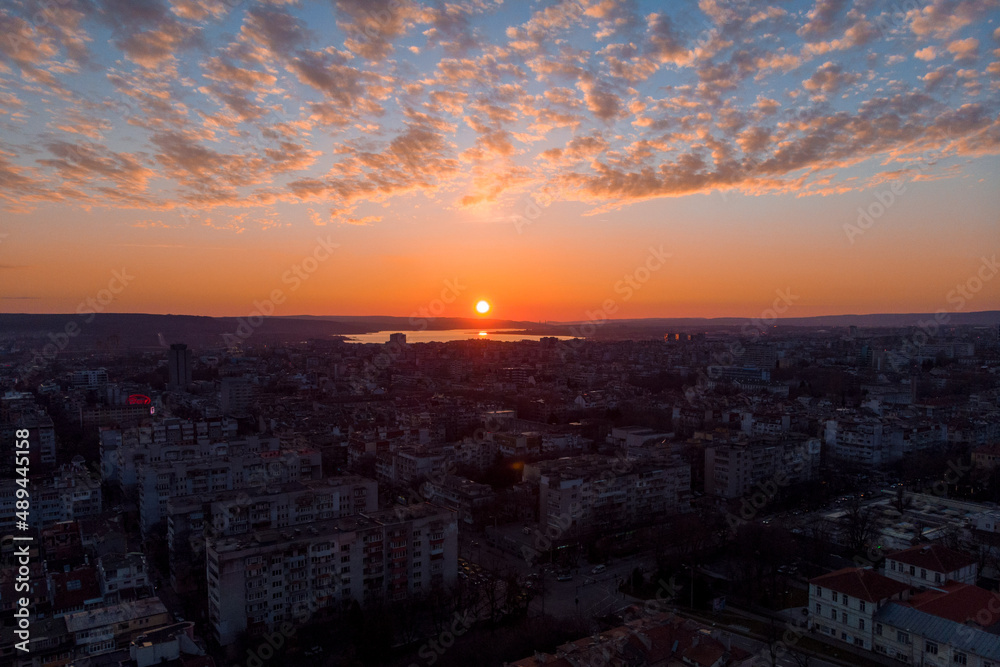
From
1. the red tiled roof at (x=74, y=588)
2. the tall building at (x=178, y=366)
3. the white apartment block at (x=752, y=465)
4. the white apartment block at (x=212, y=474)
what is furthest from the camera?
the tall building at (x=178, y=366)

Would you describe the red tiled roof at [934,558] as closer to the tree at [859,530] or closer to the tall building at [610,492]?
the tree at [859,530]

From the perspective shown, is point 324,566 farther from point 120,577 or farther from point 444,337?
point 444,337

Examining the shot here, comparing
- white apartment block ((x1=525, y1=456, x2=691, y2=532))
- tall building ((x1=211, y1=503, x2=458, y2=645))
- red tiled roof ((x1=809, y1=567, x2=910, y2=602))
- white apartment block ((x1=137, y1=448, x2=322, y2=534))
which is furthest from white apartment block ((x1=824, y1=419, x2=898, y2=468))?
white apartment block ((x1=137, y1=448, x2=322, y2=534))

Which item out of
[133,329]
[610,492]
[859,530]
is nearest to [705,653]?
[859,530]

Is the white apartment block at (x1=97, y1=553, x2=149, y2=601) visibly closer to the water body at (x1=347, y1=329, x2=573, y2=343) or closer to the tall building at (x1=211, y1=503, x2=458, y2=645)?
the tall building at (x1=211, y1=503, x2=458, y2=645)

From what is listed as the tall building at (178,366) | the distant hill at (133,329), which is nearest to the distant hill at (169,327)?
the distant hill at (133,329)

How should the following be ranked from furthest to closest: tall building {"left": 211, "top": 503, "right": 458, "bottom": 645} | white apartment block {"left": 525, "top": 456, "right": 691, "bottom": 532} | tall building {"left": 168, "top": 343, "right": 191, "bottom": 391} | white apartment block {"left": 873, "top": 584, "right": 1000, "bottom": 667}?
tall building {"left": 168, "top": 343, "right": 191, "bottom": 391}
white apartment block {"left": 525, "top": 456, "right": 691, "bottom": 532}
tall building {"left": 211, "top": 503, "right": 458, "bottom": 645}
white apartment block {"left": 873, "top": 584, "right": 1000, "bottom": 667}

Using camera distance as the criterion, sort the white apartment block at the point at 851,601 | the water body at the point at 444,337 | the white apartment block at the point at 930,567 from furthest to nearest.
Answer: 1. the water body at the point at 444,337
2. the white apartment block at the point at 930,567
3. the white apartment block at the point at 851,601
